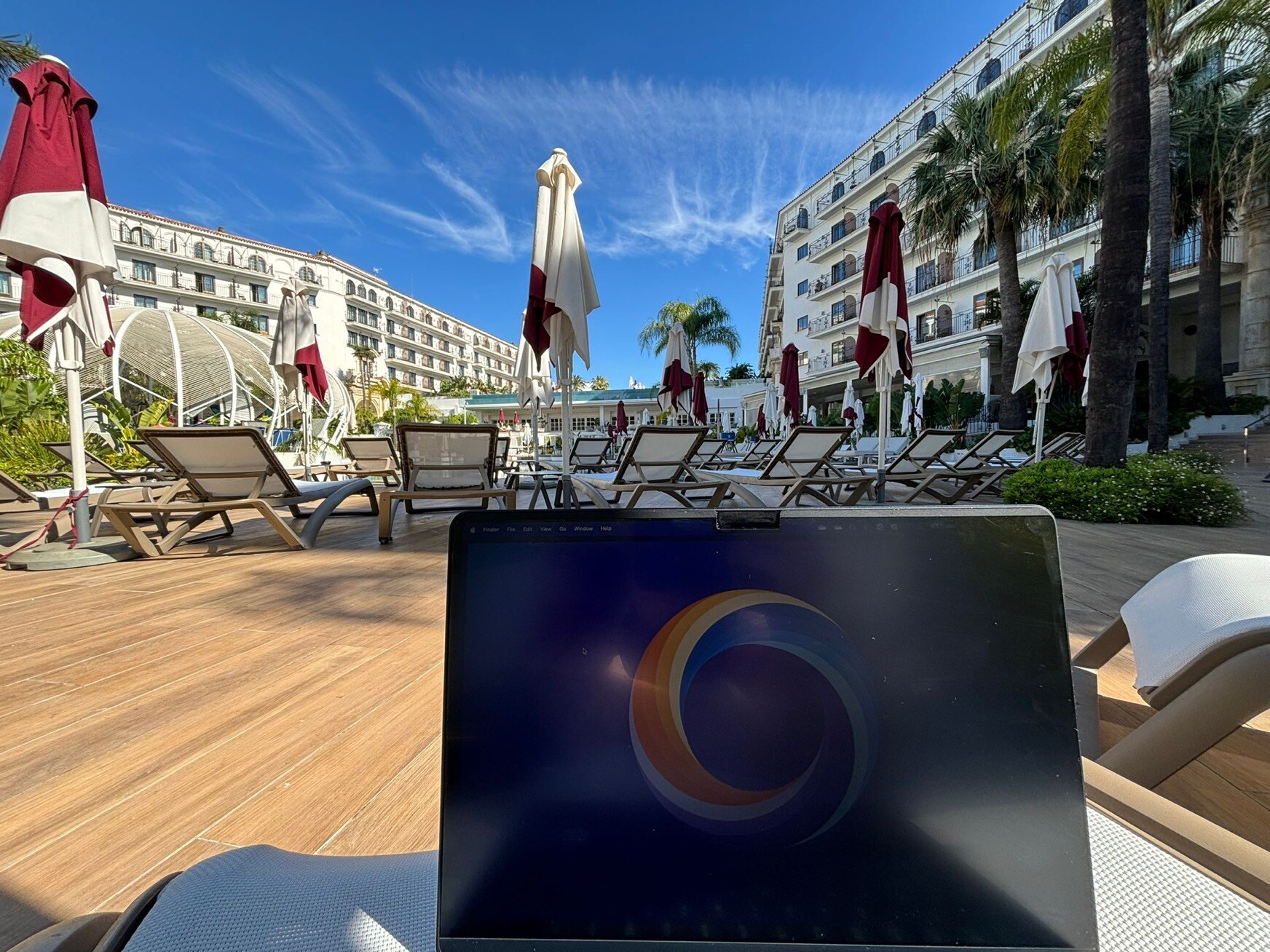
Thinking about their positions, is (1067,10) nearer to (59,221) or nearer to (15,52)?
(59,221)

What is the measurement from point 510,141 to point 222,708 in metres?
27.4

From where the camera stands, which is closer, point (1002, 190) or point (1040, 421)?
point (1040, 421)

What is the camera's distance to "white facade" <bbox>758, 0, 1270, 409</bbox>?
15.1 metres

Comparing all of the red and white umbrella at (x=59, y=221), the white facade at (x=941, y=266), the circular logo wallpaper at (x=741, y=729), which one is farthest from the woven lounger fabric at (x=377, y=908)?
the white facade at (x=941, y=266)

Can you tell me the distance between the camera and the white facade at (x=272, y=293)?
35062 mm

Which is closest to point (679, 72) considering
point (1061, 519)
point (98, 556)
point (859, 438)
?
point (859, 438)

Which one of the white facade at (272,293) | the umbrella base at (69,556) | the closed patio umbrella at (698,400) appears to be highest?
the white facade at (272,293)

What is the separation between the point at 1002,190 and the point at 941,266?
10278 millimetres

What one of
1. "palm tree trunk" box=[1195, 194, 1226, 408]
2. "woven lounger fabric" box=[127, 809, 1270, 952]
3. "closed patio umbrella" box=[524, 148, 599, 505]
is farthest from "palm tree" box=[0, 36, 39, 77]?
"palm tree trunk" box=[1195, 194, 1226, 408]

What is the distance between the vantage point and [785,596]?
0.49 meters

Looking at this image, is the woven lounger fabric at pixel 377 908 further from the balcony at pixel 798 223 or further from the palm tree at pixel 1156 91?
the balcony at pixel 798 223

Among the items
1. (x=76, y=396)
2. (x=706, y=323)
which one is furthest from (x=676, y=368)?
(x=706, y=323)

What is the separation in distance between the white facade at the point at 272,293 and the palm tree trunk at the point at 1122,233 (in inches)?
1083

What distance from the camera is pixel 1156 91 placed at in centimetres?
869
